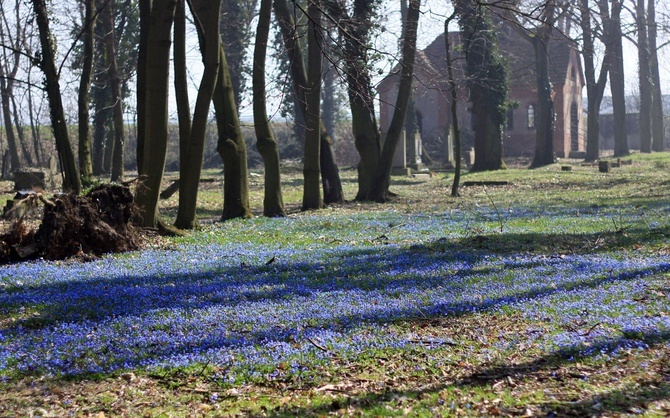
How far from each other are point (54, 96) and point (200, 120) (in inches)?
154

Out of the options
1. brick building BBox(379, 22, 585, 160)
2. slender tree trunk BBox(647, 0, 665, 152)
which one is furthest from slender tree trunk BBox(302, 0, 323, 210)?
slender tree trunk BBox(647, 0, 665, 152)

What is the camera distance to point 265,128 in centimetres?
2050

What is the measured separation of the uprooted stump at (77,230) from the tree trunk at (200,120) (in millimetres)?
3154

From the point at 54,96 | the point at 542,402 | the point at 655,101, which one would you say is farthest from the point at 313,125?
the point at 655,101

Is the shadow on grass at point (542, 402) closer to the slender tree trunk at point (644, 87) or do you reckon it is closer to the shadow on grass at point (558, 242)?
the shadow on grass at point (558, 242)

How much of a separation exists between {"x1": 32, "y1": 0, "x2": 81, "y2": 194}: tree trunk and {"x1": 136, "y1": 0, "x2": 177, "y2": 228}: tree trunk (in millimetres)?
3082

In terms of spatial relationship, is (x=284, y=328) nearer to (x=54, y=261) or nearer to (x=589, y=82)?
(x=54, y=261)

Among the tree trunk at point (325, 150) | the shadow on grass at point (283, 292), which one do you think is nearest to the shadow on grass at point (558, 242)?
the shadow on grass at point (283, 292)

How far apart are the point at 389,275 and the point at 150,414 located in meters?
5.27

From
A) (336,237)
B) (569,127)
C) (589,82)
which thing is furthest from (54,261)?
(569,127)

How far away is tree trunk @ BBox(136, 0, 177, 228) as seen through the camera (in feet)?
45.9

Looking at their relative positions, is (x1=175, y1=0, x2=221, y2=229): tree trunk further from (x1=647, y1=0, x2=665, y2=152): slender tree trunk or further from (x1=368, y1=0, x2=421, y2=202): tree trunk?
(x1=647, y1=0, x2=665, y2=152): slender tree trunk

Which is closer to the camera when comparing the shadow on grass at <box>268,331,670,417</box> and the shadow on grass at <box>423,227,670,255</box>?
the shadow on grass at <box>268,331,670,417</box>

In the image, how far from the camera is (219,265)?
11.4 m
